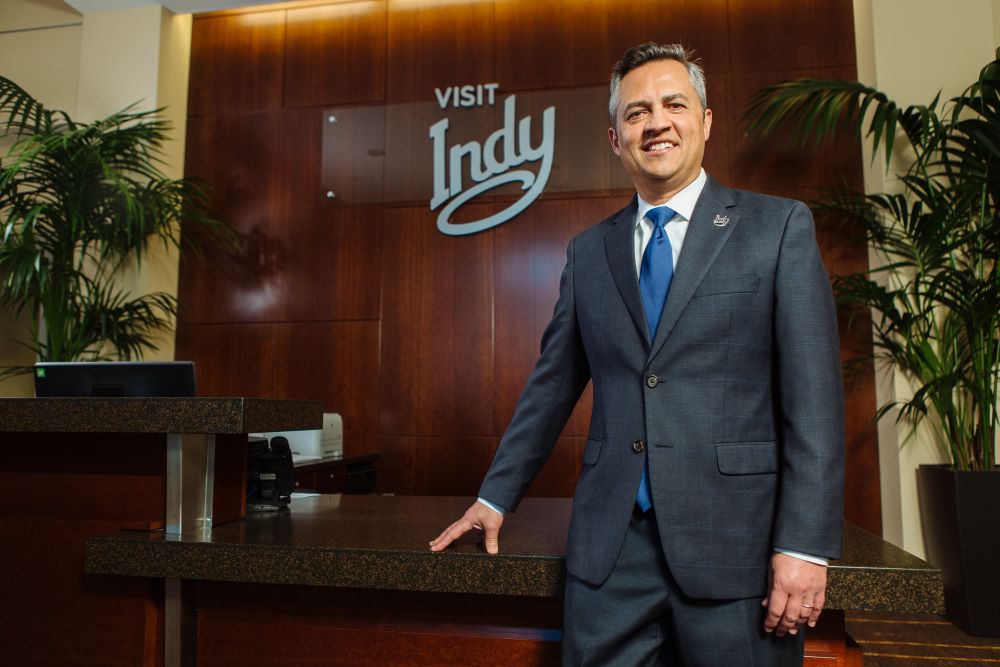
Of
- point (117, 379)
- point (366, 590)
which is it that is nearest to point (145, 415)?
point (117, 379)

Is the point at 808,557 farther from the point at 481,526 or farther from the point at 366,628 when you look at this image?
the point at 366,628

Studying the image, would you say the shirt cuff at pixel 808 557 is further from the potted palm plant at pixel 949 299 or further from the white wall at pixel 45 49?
the white wall at pixel 45 49

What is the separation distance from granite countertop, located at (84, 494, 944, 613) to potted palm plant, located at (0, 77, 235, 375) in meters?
2.95

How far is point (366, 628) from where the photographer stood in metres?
1.46

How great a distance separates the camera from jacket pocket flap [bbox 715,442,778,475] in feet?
3.37

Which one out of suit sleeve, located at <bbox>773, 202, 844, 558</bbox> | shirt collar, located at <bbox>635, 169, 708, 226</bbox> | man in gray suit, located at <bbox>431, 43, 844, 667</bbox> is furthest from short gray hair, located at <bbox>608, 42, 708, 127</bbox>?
suit sleeve, located at <bbox>773, 202, 844, 558</bbox>

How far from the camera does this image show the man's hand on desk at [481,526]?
1.31 meters

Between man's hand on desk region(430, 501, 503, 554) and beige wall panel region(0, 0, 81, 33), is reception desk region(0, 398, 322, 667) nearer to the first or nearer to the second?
man's hand on desk region(430, 501, 503, 554)

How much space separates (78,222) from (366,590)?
3435 mm

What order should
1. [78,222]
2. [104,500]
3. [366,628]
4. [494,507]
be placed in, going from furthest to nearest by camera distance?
[78,222], [104,500], [366,628], [494,507]

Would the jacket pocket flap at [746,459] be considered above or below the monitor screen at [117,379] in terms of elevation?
below

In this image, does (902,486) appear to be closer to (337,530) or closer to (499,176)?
(499,176)

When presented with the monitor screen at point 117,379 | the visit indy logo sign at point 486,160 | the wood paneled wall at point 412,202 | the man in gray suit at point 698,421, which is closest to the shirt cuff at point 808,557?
the man in gray suit at point 698,421

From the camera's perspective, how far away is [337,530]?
5.13 feet
